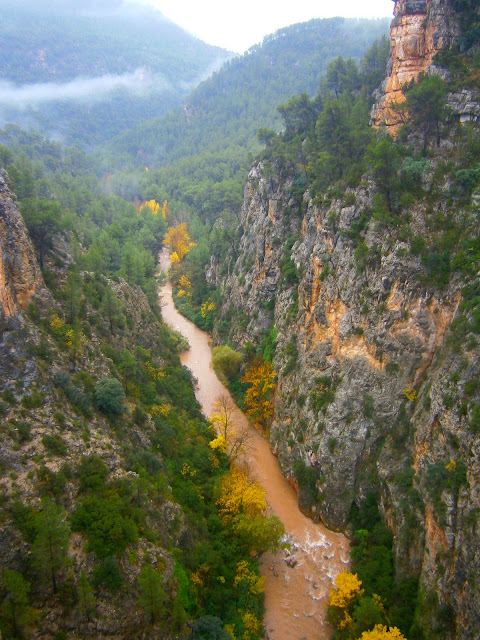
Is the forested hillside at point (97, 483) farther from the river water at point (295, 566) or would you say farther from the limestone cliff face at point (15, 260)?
the river water at point (295, 566)

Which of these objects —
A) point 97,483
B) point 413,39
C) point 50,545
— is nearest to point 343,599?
point 97,483


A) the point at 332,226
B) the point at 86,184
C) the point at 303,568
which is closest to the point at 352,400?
the point at 303,568

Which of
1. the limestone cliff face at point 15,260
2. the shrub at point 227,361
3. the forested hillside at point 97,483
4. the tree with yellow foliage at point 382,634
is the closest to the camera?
the forested hillside at point 97,483

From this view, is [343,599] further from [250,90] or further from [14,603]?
[250,90]

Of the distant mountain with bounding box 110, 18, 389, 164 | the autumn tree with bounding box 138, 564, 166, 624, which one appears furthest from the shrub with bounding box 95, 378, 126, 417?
the distant mountain with bounding box 110, 18, 389, 164

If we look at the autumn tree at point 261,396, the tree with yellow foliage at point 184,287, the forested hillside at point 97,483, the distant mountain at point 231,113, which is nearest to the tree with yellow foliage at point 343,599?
the forested hillside at point 97,483

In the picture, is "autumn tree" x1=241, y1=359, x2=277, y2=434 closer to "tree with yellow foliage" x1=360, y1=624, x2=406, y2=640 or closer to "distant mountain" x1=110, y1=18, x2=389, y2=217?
"tree with yellow foliage" x1=360, y1=624, x2=406, y2=640

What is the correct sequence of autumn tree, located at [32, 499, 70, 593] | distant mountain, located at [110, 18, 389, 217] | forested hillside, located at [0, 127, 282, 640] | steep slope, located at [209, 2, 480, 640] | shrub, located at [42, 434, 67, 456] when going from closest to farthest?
autumn tree, located at [32, 499, 70, 593], forested hillside, located at [0, 127, 282, 640], shrub, located at [42, 434, 67, 456], steep slope, located at [209, 2, 480, 640], distant mountain, located at [110, 18, 389, 217]
